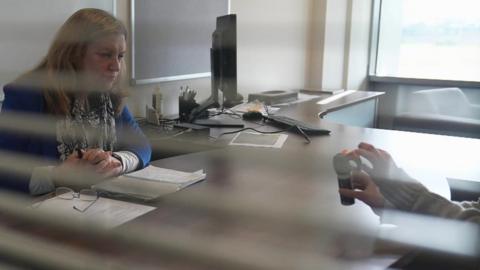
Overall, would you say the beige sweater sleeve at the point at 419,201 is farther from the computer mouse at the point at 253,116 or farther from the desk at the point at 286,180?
the computer mouse at the point at 253,116

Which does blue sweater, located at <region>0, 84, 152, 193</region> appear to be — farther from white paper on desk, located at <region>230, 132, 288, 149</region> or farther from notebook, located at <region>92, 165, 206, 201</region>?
white paper on desk, located at <region>230, 132, 288, 149</region>

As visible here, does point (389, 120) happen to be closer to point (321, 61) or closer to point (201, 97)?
point (321, 61)

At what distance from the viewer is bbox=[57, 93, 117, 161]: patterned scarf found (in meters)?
1.30

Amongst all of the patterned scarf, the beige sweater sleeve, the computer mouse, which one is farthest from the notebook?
the computer mouse

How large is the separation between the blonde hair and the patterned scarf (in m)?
0.04

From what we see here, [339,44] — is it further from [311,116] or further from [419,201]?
[419,201]

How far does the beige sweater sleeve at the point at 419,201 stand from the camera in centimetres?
91

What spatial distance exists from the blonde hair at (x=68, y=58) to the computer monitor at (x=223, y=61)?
743 millimetres

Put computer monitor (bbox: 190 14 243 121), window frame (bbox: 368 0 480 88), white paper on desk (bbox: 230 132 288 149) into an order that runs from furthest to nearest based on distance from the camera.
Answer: window frame (bbox: 368 0 480 88), computer monitor (bbox: 190 14 243 121), white paper on desk (bbox: 230 132 288 149)

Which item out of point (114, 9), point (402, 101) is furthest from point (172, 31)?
point (402, 101)

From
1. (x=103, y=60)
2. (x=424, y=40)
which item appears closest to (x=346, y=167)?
(x=103, y=60)

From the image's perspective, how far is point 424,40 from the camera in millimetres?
3525

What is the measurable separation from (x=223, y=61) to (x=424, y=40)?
193 cm

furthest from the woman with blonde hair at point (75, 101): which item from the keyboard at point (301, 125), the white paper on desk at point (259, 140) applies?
the keyboard at point (301, 125)
